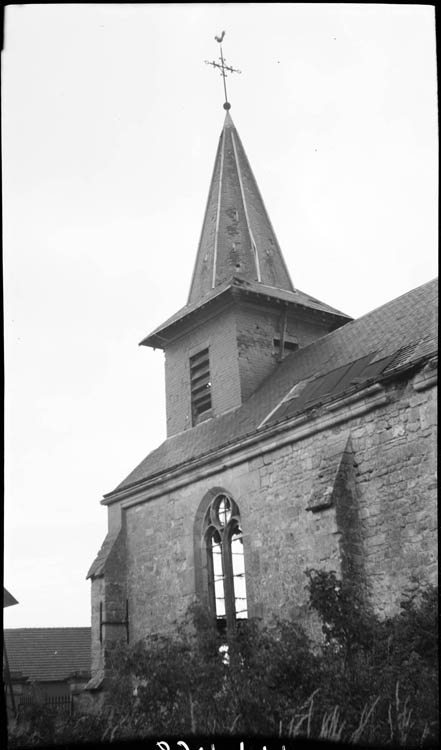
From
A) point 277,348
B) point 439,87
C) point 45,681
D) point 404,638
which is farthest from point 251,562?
point 45,681

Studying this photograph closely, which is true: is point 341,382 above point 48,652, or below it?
above

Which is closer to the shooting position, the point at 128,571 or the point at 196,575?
the point at 196,575

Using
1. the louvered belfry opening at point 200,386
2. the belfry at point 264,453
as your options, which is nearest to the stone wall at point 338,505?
the belfry at point 264,453

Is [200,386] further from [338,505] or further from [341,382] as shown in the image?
[338,505]

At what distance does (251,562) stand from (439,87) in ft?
41.6

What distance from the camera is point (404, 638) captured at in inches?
348

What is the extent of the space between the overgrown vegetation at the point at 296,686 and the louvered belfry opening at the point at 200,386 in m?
10.7

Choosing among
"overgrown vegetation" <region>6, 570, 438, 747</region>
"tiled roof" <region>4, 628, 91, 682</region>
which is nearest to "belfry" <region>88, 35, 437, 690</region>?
"overgrown vegetation" <region>6, 570, 438, 747</region>

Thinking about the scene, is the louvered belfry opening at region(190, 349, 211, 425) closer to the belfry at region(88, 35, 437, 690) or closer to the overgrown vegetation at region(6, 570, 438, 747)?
the belfry at region(88, 35, 437, 690)

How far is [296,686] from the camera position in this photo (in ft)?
27.5

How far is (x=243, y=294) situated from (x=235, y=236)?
3.74 metres

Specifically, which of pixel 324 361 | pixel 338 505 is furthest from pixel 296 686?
pixel 324 361

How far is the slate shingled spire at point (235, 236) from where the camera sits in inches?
897

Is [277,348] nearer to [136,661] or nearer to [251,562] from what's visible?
[251,562]
